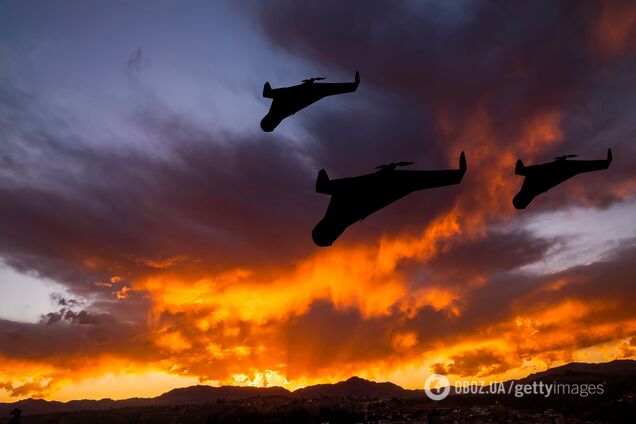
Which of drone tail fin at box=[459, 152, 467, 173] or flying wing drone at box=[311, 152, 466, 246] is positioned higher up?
drone tail fin at box=[459, 152, 467, 173]

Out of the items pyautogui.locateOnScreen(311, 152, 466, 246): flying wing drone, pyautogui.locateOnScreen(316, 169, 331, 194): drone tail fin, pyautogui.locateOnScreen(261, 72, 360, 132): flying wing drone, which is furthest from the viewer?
pyautogui.locateOnScreen(261, 72, 360, 132): flying wing drone

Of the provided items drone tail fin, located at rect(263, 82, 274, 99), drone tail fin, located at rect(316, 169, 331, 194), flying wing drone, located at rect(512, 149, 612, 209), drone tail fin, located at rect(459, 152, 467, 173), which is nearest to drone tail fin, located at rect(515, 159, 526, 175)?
flying wing drone, located at rect(512, 149, 612, 209)

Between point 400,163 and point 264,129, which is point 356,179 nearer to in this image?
point 400,163

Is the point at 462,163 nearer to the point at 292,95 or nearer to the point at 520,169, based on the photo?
the point at 520,169

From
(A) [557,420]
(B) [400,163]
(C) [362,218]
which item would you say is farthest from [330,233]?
(A) [557,420]

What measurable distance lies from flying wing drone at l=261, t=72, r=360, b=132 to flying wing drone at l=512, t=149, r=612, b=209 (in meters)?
11.1

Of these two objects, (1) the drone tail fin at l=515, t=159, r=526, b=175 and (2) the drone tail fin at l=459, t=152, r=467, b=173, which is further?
(1) the drone tail fin at l=515, t=159, r=526, b=175

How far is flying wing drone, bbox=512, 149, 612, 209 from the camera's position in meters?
23.2

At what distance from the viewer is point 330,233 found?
52.5ft

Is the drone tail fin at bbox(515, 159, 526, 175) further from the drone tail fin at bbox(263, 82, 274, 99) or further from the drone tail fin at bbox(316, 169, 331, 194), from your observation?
the drone tail fin at bbox(263, 82, 274, 99)

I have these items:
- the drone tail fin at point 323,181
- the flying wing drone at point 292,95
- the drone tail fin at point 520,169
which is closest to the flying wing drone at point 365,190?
the drone tail fin at point 323,181

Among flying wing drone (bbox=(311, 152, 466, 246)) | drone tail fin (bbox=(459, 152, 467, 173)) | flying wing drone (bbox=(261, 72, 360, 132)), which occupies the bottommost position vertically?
flying wing drone (bbox=(311, 152, 466, 246))

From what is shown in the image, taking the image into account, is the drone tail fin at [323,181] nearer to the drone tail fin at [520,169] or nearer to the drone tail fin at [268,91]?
the drone tail fin at [520,169]

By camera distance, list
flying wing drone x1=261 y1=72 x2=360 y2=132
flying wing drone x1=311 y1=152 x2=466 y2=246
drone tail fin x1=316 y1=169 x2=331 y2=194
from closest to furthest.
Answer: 1. flying wing drone x1=311 y1=152 x2=466 y2=246
2. drone tail fin x1=316 y1=169 x2=331 y2=194
3. flying wing drone x1=261 y1=72 x2=360 y2=132
